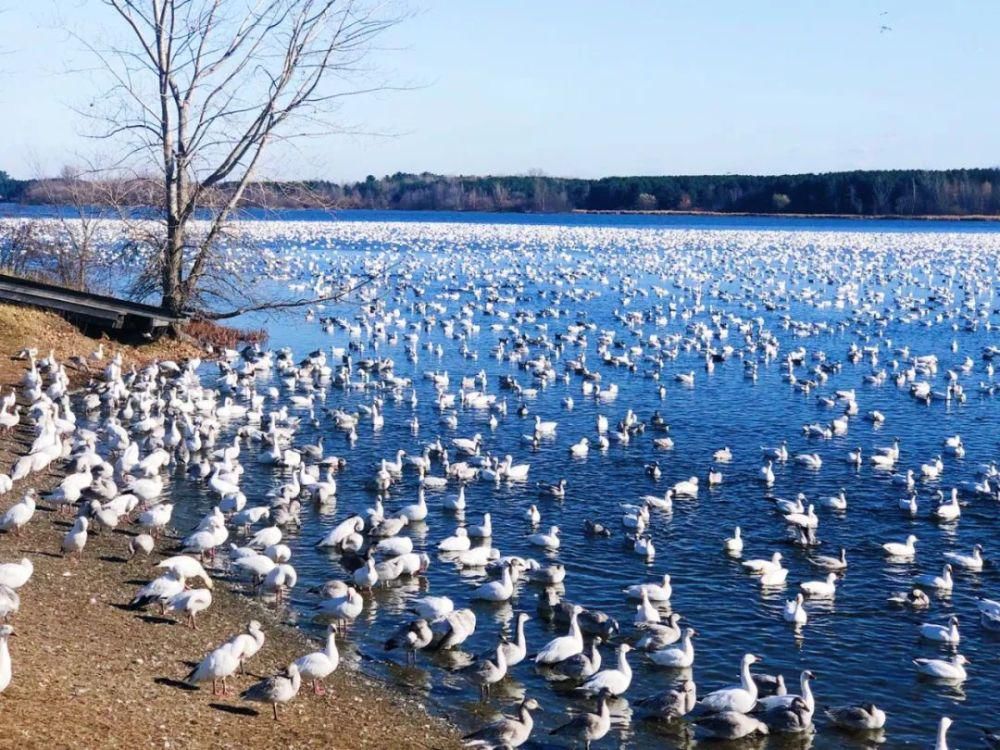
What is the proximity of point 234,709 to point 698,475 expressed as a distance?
44.4ft

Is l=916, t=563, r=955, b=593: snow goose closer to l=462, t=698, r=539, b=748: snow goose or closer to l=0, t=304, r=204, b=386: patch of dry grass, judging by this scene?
l=462, t=698, r=539, b=748: snow goose

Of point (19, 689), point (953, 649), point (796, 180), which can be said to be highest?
point (796, 180)

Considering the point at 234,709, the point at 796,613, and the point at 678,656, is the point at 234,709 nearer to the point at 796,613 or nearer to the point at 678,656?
the point at 678,656

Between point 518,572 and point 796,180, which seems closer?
point 518,572

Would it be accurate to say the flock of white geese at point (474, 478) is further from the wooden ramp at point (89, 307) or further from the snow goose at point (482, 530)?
the wooden ramp at point (89, 307)

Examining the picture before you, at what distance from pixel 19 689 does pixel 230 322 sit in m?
35.0

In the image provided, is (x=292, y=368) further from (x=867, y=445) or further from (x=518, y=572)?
(x=518, y=572)

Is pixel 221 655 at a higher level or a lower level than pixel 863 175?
lower

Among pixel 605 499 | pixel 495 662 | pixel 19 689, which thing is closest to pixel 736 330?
pixel 605 499

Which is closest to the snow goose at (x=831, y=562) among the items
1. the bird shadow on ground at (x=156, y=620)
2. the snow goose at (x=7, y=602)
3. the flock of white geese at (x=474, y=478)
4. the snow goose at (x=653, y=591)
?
the flock of white geese at (x=474, y=478)

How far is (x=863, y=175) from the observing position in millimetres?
167875

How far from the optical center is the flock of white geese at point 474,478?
1366 centimetres

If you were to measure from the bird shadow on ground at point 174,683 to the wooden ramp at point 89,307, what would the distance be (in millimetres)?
23375

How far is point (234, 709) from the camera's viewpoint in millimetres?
12109
